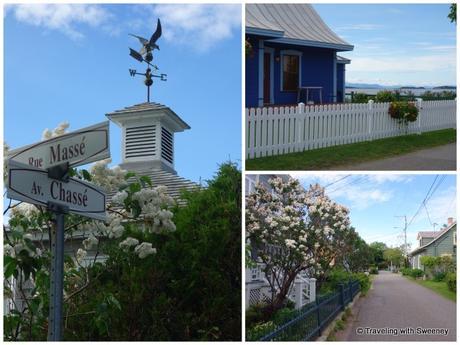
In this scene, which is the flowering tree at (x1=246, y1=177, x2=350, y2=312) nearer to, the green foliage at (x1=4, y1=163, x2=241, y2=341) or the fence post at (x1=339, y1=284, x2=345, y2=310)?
the fence post at (x1=339, y1=284, x2=345, y2=310)

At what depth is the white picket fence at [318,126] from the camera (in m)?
9.49

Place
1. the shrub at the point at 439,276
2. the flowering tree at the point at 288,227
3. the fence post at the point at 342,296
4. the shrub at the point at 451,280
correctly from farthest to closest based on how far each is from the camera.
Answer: the shrub at the point at 439,276 → the fence post at the point at 342,296 → the shrub at the point at 451,280 → the flowering tree at the point at 288,227

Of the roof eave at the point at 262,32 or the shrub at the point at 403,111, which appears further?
the shrub at the point at 403,111

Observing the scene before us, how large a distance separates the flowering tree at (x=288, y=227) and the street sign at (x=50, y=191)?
197 inches

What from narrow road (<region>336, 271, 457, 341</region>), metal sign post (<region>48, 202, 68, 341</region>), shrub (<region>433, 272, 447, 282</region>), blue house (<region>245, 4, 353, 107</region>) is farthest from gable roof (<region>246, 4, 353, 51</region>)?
metal sign post (<region>48, 202, 68, 341</region>)

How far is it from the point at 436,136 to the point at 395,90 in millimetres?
3608

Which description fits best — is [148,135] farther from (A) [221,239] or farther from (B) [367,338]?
(B) [367,338]

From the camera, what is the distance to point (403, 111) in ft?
45.1

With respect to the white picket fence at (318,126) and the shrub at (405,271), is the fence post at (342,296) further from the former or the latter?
the shrub at (405,271)

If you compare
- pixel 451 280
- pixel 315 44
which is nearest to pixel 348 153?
pixel 451 280

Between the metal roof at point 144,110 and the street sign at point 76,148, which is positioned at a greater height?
the metal roof at point 144,110

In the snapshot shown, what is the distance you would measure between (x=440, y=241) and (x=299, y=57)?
7.68 m

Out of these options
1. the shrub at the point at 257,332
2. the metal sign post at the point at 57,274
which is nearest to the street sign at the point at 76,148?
the metal sign post at the point at 57,274

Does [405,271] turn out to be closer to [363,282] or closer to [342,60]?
[363,282]
